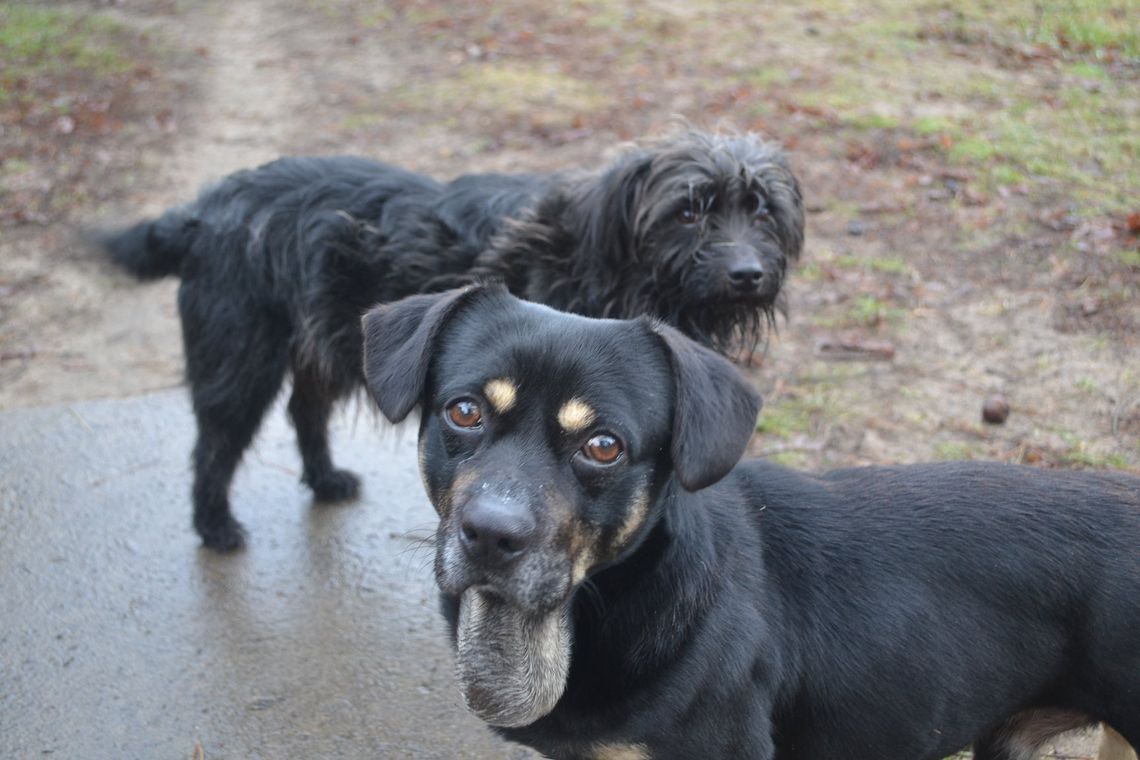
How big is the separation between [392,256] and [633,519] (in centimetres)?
234

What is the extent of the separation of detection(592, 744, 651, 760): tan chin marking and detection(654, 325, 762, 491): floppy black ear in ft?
2.19

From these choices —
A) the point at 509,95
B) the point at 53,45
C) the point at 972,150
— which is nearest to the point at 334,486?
the point at 972,150

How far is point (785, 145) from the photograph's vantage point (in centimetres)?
841

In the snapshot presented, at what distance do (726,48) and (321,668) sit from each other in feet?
27.3

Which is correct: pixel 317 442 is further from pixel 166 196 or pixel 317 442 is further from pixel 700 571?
pixel 166 196

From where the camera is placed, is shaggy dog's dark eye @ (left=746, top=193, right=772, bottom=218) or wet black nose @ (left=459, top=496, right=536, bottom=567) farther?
shaggy dog's dark eye @ (left=746, top=193, right=772, bottom=218)

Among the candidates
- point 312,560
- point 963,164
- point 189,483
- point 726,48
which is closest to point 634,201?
point 312,560

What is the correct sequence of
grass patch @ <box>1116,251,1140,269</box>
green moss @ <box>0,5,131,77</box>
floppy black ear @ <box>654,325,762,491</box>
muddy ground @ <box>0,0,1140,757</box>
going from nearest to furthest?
1. floppy black ear @ <box>654,325,762,491</box>
2. muddy ground @ <box>0,0,1140,757</box>
3. grass patch @ <box>1116,251,1140,269</box>
4. green moss @ <box>0,5,131,77</box>

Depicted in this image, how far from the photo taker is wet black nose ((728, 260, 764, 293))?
468 centimetres

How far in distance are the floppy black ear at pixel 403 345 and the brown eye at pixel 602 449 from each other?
18.9 inches

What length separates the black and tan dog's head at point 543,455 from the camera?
2465 millimetres

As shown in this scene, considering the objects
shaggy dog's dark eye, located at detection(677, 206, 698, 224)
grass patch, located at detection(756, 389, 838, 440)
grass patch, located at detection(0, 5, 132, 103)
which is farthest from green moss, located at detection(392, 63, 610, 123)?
shaggy dog's dark eye, located at detection(677, 206, 698, 224)

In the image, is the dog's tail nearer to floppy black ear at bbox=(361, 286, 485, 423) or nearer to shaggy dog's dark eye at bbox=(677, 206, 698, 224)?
floppy black ear at bbox=(361, 286, 485, 423)

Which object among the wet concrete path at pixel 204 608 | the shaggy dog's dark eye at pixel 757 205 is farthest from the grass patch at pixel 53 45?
the shaggy dog's dark eye at pixel 757 205
